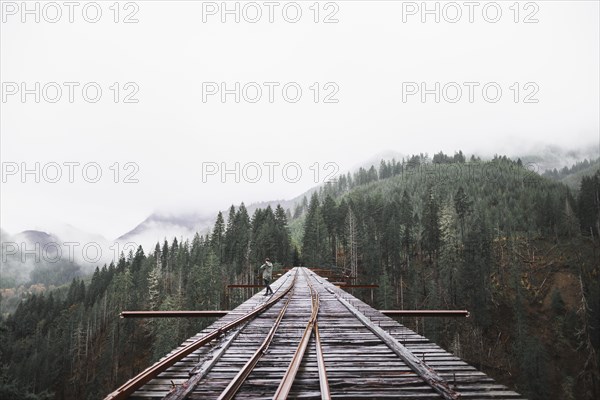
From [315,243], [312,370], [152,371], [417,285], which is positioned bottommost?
[417,285]

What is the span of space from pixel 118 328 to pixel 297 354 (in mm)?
97599

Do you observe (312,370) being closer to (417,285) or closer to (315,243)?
(315,243)

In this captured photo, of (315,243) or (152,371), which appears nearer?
(152,371)

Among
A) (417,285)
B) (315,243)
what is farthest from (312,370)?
(417,285)

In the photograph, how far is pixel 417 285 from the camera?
82.7 meters

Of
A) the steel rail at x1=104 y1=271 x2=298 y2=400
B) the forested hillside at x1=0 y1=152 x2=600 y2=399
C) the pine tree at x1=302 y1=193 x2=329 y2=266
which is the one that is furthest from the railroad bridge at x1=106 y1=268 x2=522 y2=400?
the pine tree at x1=302 y1=193 x2=329 y2=266

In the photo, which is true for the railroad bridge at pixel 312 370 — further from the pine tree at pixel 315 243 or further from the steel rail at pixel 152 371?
the pine tree at pixel 315 243

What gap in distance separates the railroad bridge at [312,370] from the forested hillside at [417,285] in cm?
6308

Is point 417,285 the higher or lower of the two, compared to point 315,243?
lower

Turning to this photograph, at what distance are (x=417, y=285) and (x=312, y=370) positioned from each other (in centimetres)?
8399

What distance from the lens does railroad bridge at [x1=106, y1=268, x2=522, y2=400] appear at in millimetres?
4566

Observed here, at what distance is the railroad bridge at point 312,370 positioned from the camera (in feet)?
15.0

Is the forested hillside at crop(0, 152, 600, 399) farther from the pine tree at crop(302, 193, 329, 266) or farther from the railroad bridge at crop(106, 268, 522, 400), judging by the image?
the railroad bridge at crop(106, 268, 522, 400)

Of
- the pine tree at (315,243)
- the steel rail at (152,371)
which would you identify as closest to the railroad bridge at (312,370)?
the steel rail at (152,371)
